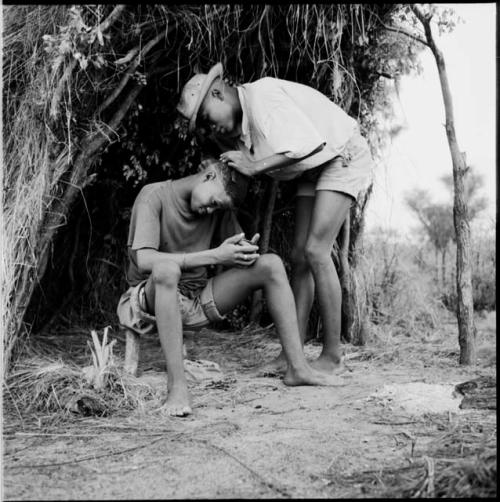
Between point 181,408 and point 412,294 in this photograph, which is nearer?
point 181,408

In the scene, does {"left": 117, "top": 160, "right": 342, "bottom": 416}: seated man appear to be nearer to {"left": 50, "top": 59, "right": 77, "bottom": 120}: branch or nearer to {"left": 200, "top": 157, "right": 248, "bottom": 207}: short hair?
{"left": 200, "top": 157, "right": 248, "bottom": 207}: short hair

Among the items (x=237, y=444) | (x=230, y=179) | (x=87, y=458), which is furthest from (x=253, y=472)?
(x=230, y=179)

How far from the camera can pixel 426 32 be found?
387 cm

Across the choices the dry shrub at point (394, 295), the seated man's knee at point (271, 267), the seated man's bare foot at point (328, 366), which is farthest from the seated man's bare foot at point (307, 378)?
the dry shrub at point (394, 295)

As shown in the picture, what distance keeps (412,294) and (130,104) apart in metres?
3.01

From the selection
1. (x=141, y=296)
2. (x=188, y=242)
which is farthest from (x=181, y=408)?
(x=188, y=242)

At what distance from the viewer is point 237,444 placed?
95.3 inches

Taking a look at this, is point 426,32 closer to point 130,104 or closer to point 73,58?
point 130,104

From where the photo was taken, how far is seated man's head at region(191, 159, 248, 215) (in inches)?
133

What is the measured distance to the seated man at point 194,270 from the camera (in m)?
3.10

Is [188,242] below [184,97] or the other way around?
below

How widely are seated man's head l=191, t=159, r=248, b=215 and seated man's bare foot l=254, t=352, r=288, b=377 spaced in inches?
36.7

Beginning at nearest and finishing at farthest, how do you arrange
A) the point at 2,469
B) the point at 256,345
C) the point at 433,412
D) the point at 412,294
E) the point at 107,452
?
the point at 2,469 < the point at 107,452 < the point at 433,412 < the point at 256,345 < the point at 412,294

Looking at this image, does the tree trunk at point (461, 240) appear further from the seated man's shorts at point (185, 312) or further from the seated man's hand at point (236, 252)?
the seated man's shorts at point (185, 312)
